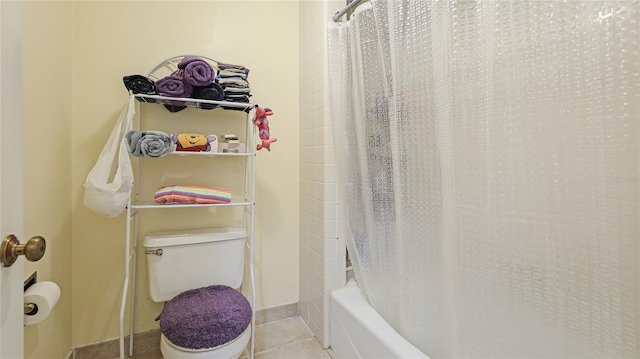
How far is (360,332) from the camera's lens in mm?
1188

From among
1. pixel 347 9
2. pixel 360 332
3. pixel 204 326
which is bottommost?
pixel 360 332

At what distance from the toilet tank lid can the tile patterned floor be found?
613 mm

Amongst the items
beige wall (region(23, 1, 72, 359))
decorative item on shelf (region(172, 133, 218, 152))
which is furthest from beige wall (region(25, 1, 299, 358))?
decorative item on shelf (region(172, 133, 218, 152))

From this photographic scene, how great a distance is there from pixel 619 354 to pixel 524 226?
0.29m

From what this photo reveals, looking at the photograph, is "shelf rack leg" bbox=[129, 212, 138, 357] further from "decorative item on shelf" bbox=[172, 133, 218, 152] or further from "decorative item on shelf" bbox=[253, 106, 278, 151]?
"decorative item on shelf" bbox=[253, 106, 278, 151]

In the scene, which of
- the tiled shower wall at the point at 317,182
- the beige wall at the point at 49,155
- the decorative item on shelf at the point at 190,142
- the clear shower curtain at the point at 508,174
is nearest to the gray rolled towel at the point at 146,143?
the decorative item on shelf at the point at 190,142

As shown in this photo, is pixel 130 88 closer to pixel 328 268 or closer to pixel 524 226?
pixel 328 268

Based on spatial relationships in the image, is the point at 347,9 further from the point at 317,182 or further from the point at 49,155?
the point at 49,155

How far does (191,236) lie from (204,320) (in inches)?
17.2

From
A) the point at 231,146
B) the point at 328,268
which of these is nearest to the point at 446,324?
the point at 328,268

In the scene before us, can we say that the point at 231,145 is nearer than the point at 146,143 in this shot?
No

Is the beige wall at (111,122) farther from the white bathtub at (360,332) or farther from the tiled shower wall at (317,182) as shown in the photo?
the white bathtub at (360,332)

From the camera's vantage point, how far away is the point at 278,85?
1.68 m

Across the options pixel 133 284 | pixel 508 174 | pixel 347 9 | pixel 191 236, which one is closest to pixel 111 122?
pixel 191 236
